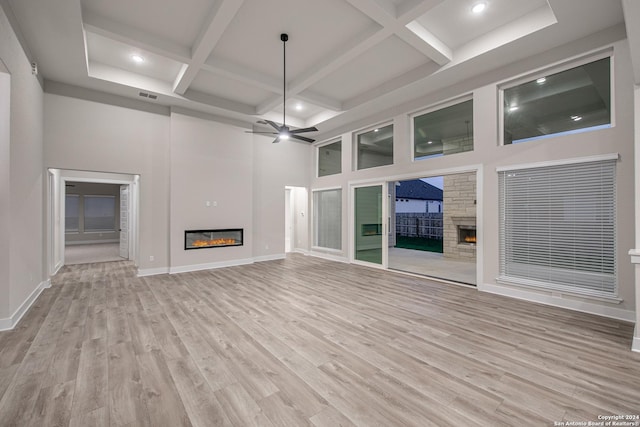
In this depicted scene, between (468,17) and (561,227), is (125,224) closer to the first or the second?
(468,17)

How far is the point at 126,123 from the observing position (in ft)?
18.2

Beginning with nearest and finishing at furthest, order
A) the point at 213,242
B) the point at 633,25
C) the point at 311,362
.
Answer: the point at 633,25 < the point at 311,362 < the point at 213,242

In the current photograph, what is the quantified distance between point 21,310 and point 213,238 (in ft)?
11.2

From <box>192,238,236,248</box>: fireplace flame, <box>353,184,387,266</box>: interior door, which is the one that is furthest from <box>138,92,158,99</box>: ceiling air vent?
<box>353,184,387,266</box>: interior door

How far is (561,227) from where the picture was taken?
382cm

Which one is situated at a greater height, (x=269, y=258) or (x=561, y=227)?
(x=561, y=227)

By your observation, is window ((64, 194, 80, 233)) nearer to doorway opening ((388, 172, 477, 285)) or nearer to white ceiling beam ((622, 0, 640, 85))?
doorway opening ((388, 172, 477, 285))

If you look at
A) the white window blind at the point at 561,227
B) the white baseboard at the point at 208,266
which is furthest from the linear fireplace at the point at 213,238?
the white window blind at the point at 561,227

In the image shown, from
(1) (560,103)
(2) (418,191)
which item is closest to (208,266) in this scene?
(1) (560,103)

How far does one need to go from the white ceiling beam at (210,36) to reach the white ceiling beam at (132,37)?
8.2 inches

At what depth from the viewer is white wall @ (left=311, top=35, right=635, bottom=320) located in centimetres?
331

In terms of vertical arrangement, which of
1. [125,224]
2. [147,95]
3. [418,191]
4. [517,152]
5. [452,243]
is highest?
[147,95]

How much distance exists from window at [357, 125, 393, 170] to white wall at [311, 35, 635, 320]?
0.93ft

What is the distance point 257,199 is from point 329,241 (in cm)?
238
